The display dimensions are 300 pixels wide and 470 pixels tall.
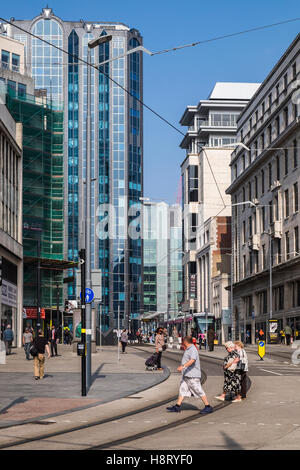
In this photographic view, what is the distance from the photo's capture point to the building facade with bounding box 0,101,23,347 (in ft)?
161

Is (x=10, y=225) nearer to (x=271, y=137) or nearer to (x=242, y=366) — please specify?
(x=271, y=137)

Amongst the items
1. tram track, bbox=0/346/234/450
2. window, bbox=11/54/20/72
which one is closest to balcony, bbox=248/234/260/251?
window, bbox=11/54/20/72

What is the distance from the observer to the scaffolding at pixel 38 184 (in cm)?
7181

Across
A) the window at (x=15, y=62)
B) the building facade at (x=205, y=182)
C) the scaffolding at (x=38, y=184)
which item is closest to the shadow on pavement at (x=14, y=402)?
the scaffolding at (x=38, y=184)

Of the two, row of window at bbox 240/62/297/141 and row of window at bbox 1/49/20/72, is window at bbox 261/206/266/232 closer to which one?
row of window at bbox 240/62/297/141

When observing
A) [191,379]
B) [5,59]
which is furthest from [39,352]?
[5,59]

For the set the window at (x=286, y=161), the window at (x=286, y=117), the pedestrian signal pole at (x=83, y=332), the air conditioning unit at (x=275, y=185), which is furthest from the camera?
the air conditioning unit at (x=275, y=185)

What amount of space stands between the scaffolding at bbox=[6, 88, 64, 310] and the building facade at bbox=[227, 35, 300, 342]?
20.6 meters

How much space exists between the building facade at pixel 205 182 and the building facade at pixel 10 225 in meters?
59.1

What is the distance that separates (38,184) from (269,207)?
23.6m

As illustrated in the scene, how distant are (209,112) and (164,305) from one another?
6660 cm

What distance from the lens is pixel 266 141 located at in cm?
7775

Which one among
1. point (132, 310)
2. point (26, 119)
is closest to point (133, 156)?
point (132, 310)

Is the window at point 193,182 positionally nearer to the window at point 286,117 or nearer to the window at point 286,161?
the window at point 286,161
